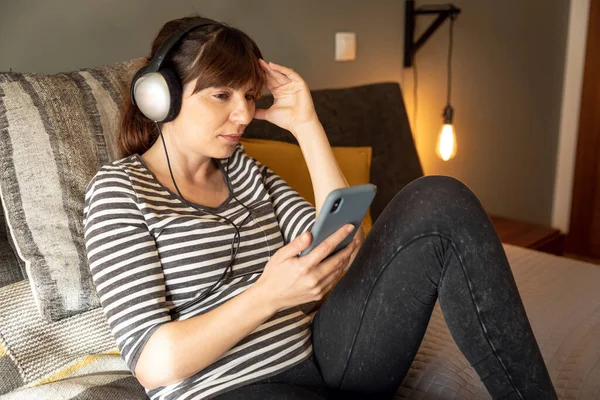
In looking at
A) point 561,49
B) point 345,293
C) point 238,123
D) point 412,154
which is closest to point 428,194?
point 345,293

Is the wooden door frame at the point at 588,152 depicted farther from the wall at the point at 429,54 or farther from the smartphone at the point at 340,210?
the smartphone at the point at 340,210

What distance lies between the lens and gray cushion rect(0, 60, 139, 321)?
0.95 meters

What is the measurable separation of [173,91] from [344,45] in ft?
3.89

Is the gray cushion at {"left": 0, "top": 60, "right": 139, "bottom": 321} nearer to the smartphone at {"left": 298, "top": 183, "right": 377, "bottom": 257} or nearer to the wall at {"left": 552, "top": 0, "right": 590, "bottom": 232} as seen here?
the smartphone at {"left": 298, "top": 183, "right": 377, "bottom": 257}

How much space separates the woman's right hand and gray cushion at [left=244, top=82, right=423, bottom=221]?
90cm

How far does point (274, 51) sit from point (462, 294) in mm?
→ 1167

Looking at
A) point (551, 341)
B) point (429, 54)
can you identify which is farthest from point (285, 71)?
point (429, 54)

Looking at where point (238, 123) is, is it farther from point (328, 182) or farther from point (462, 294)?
point (462, 294)

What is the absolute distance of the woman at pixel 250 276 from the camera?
32.0 inches

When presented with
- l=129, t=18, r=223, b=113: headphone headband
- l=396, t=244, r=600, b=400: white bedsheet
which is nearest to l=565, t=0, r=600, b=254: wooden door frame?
l=396, t=244, r=600, b=400: white bedsheet

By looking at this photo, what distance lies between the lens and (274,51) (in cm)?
182

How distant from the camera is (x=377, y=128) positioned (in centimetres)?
183

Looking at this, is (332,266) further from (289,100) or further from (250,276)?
(289,100)

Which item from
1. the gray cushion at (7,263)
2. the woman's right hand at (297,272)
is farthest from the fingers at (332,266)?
the gray cushion at (7,263)
